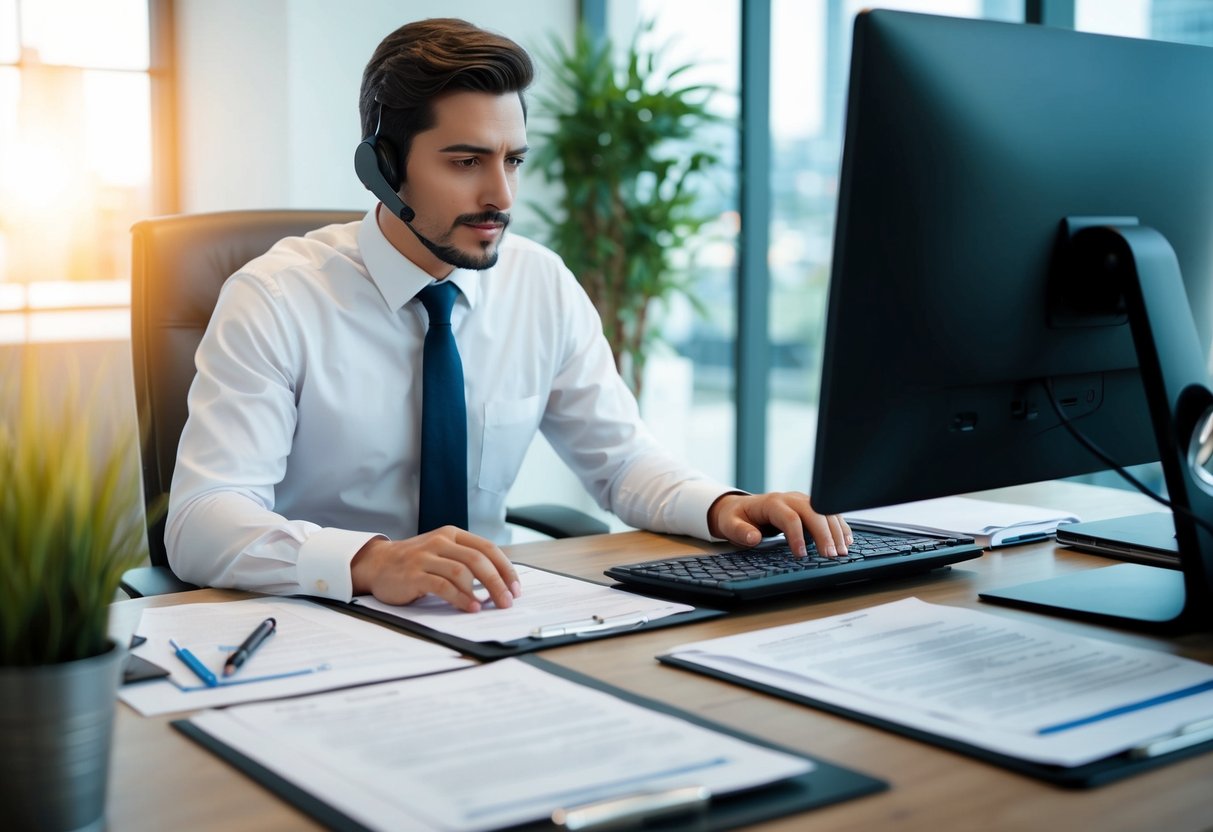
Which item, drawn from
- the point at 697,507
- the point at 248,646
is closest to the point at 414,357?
the point at 697,507

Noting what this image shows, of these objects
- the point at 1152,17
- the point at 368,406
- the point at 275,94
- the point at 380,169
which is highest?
the point at 1152,17

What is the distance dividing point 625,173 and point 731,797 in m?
2.90

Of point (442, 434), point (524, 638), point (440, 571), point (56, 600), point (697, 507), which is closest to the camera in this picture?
point (56, 600)

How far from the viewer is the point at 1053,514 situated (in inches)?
60.4

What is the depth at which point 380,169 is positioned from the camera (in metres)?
1.67

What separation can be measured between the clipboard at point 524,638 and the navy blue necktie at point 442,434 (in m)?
0.45

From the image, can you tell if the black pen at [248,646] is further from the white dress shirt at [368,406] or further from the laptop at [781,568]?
the laptop at [781,568]

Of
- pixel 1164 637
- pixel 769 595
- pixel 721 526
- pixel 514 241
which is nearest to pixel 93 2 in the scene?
pixel 514 241

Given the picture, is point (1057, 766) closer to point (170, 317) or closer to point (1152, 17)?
point (170, 317)

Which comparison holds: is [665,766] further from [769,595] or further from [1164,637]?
[1164,637]

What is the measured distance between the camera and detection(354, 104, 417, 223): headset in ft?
5.45

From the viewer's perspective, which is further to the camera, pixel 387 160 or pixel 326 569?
pixel 387 160

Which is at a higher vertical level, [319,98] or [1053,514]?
[319,98]

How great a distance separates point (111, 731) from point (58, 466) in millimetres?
147
